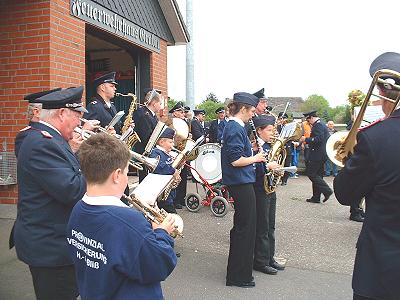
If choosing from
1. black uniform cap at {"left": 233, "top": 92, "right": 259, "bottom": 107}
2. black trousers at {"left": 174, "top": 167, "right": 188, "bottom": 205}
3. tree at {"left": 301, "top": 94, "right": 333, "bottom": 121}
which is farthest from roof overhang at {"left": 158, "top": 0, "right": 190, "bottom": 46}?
tree at {"left": 301, "top": 94, "right": 333, "bottom": 121}

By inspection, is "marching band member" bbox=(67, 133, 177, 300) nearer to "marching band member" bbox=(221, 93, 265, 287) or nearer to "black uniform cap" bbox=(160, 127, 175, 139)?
"marching band member" bbox=(221, 93, 265, 287)

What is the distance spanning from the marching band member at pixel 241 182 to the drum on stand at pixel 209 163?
12.5ft

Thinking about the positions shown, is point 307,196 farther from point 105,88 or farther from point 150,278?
point 150,278

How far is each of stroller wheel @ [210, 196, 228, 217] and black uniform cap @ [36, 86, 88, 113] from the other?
17.5 feet

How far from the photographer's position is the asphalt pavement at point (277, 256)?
4516 millimetres

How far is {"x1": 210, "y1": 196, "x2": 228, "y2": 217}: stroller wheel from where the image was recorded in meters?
7.98

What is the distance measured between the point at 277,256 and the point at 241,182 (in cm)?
182

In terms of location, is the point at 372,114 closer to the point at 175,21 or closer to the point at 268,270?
the point at 268,270

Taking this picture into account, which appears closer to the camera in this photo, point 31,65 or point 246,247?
point 246,247

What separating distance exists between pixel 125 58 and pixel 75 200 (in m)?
8.37

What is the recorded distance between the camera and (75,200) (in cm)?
265

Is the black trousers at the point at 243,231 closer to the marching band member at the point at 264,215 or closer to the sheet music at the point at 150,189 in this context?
the marching band member at the point at 264,215

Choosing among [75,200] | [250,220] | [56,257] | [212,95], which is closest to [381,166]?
[75,200]

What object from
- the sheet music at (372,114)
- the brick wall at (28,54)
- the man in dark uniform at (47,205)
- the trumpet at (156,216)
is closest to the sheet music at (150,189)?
the trumpet at (156,216)
